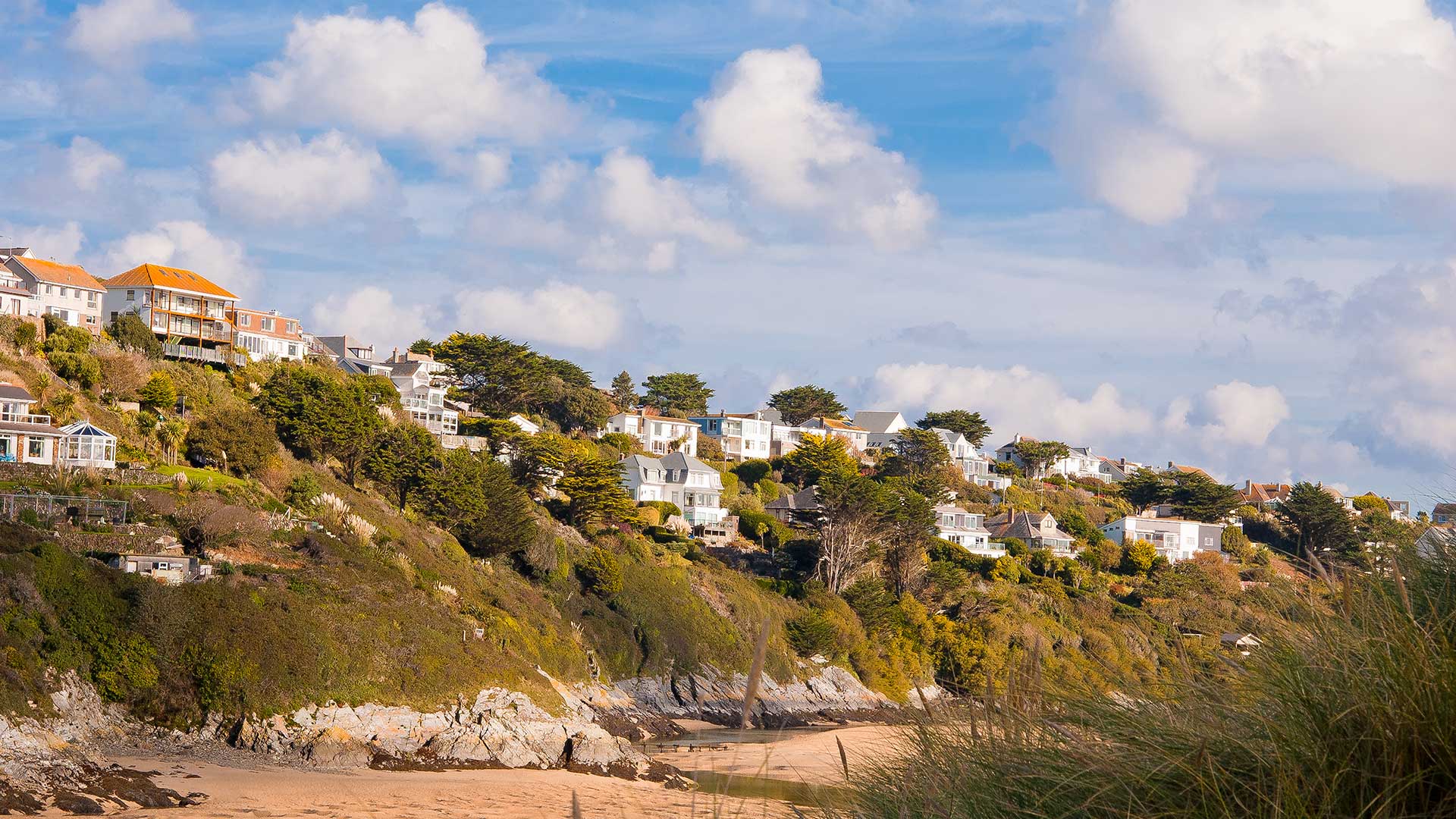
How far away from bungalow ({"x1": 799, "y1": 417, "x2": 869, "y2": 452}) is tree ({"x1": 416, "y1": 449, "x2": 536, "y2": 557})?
182 feet

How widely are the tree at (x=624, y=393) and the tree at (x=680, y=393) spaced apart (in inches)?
67.6

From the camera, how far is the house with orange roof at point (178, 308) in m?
68.1

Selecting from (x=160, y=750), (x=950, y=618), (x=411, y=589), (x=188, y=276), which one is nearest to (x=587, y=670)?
(x=411, y=589)

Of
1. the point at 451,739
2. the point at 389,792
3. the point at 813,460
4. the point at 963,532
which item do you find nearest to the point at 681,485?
the point at 813,460

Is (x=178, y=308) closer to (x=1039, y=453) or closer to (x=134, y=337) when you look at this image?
(x=134, y=337)

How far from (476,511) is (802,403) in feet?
219

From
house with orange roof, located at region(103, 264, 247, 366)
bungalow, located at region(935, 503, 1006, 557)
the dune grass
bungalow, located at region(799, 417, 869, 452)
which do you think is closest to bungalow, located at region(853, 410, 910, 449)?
bungalow, located at region(799, 417, 869, 452)

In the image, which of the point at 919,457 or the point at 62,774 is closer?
the point at 62,774

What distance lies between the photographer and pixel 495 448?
6981 cm

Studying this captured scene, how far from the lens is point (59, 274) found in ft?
222

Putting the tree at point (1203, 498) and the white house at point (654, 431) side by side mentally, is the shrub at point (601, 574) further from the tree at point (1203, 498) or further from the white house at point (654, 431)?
the tree at point (1203, 498)

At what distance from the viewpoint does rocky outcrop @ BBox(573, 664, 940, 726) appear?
46625 mm

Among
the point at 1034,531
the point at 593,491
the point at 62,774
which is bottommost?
the point at 62,774

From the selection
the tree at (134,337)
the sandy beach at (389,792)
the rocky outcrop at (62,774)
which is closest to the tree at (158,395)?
the tree at (134,337)
